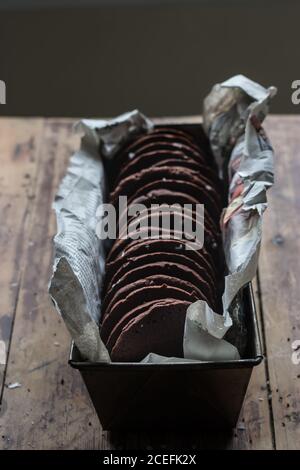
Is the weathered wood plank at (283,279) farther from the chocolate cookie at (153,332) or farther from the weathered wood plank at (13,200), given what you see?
the weathered wood plank at (13,200)

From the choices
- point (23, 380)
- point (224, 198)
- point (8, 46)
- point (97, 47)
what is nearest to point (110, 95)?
point (97, 47)

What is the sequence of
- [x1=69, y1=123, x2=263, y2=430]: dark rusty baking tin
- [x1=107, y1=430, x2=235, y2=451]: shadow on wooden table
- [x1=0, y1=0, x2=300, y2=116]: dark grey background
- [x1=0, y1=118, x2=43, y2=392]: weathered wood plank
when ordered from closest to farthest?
[x1=69, y1=123, x2=263, y2=430]: dark rusty baking tin, [x1=107, y1=430, x2=235, y2=451]: shadow on wooden table, [x1=0, y1=118, x2=43, y2=392]: weathered wood plank, [x1=0, y1=0, x2=300, y2=116]: dark grey background

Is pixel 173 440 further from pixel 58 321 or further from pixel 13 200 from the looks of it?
pixel 13 200

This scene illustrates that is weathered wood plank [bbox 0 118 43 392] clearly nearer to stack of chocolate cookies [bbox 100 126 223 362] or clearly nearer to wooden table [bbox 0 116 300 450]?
wooden table [bbox 0 116 300 450]

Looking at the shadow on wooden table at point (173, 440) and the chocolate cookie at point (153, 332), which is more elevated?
the chocolate cookie at point (153, 332)

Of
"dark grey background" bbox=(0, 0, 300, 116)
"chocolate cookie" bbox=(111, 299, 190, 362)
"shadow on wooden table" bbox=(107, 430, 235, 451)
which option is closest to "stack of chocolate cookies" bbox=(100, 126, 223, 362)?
"chocolate cookie" bbox=(111, 299, 190, 362)

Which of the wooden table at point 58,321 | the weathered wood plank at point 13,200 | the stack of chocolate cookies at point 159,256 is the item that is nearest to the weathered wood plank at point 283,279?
the wooden table at point 58,321

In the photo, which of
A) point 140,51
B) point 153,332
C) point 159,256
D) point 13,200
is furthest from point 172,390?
point 140,51
